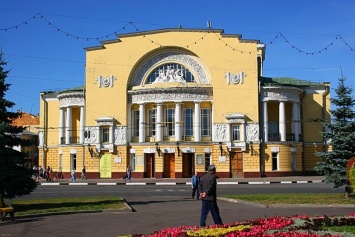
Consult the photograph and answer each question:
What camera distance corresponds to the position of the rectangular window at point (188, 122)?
48719 mm

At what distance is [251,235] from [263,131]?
39298 millimetres

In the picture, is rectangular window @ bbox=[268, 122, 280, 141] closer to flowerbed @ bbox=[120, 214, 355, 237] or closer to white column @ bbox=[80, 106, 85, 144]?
white column @ bbox=[80, 106, 85, 144]

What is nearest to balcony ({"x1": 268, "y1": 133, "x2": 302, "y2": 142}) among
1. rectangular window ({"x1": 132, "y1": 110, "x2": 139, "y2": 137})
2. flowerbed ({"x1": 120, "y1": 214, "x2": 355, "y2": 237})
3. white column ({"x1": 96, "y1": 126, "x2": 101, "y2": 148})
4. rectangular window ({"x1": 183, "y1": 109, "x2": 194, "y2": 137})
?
rectangular window ({"x1": 183, "y1": 109, "x2": 194, "y2": 137})

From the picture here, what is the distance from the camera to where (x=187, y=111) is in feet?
160

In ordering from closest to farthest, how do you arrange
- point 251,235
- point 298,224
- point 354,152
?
point 251,235, point 298,224, point 354,152

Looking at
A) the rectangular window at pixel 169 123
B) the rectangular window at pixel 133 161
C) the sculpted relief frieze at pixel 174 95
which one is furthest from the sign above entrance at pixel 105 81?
the rectangular window at pixel 133 161

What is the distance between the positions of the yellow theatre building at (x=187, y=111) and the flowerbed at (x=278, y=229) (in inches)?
1403

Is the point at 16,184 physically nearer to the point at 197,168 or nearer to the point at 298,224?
the point at 298,224

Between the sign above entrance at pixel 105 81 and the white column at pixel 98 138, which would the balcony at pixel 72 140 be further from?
the sign above entrance at pixel 105 81

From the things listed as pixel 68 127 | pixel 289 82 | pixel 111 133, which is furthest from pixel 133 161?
pixel 289 82

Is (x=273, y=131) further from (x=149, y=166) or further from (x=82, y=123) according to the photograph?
(x=82, y=123)

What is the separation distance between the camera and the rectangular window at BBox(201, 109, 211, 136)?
160 feet

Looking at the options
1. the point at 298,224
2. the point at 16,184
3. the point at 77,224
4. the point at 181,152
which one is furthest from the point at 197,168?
the point at 298,224

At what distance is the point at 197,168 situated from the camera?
156 ft
